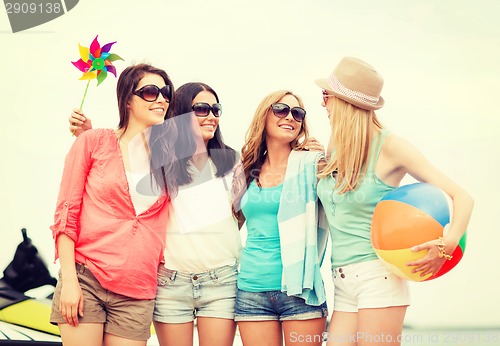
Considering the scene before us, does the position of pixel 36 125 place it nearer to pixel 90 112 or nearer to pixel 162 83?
pixel 90 112

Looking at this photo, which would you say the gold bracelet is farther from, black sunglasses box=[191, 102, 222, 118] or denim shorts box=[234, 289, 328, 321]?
black sunglasses box=[191, 102, 222, 118]

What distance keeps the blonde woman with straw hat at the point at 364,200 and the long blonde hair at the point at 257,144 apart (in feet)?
1.10

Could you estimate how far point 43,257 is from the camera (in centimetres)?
511

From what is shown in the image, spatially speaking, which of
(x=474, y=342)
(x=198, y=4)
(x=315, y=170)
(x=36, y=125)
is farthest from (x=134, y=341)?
(x=474, y=342)

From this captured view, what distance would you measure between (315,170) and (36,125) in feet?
9.86

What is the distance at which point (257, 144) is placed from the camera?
3.17 metres

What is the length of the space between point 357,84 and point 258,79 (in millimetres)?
2297

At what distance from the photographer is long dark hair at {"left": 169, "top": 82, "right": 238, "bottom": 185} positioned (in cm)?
315

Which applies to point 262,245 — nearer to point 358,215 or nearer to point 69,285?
point 358,215

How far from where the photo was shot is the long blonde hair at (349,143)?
2.68 metres

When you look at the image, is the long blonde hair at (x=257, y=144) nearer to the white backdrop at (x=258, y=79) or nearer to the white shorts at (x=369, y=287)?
the white shorts at (x=369, y=287)

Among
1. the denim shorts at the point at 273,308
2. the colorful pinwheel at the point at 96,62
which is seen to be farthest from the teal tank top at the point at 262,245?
the colorful pinwheel at the point at 96,62

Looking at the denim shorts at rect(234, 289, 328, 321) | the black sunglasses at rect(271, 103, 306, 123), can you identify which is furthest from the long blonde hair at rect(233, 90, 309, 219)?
the denim shorts at rect(234, 289, 328, 321)

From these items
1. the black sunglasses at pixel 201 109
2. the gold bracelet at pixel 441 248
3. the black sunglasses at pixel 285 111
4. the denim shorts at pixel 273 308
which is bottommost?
the denim shorts at pixel 273 308
